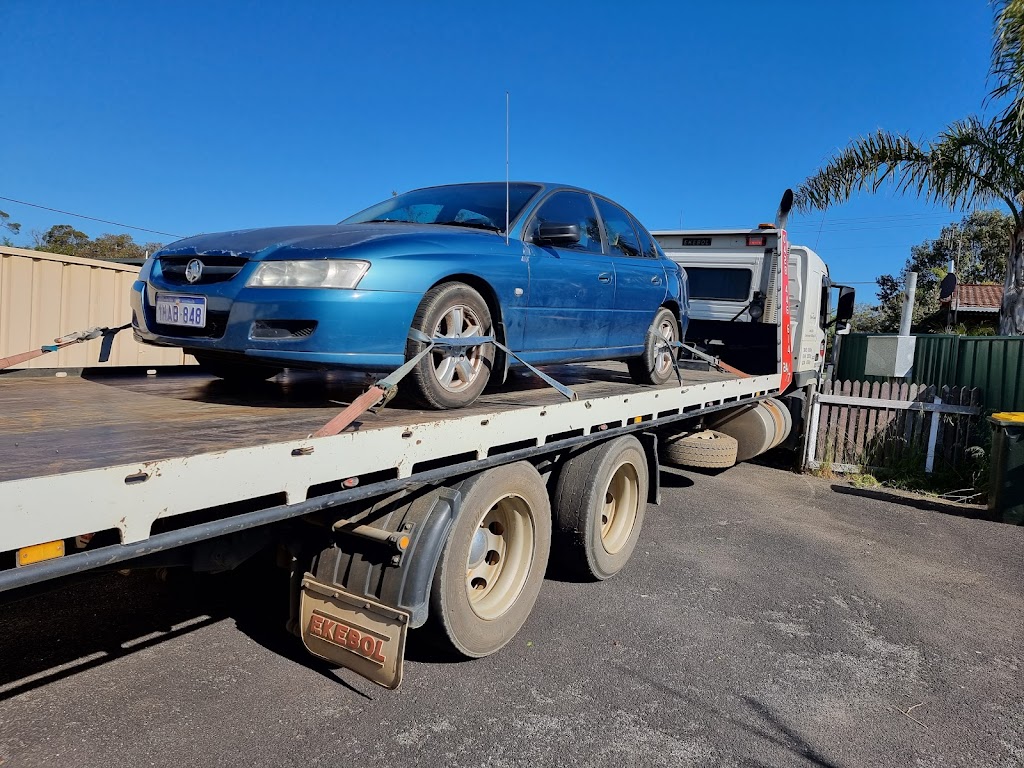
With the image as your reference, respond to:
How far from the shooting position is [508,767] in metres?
2.72

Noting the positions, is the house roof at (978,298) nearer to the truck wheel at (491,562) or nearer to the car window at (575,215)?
the car window at (575,215)

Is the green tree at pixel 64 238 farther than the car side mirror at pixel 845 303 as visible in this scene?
Yes

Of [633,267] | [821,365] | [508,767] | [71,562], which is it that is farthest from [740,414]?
[71,562]

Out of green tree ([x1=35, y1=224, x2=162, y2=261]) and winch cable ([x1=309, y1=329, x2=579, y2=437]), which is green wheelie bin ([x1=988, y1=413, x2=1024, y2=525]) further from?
green tree ([x1=35, y1=224, x2=162, y2=261])

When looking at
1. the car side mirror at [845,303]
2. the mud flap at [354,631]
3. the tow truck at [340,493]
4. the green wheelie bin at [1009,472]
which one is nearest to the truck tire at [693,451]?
the tow truck at [340,493]

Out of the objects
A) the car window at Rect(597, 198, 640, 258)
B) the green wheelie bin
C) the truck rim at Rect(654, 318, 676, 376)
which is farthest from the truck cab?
the car window at Rect(597, 198, 640, 258)

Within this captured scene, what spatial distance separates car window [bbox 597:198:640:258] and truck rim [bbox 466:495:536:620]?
2363 millimetres

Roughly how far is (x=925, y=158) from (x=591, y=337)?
30.5 ft

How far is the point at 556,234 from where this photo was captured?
4367 millimetres

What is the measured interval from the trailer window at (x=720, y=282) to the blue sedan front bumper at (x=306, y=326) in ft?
19.8

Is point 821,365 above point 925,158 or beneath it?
beneath

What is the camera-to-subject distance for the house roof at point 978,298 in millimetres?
24047

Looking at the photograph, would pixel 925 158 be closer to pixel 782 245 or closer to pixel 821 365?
pixel 821 365

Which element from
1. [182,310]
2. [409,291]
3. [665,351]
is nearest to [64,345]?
[182,310]
